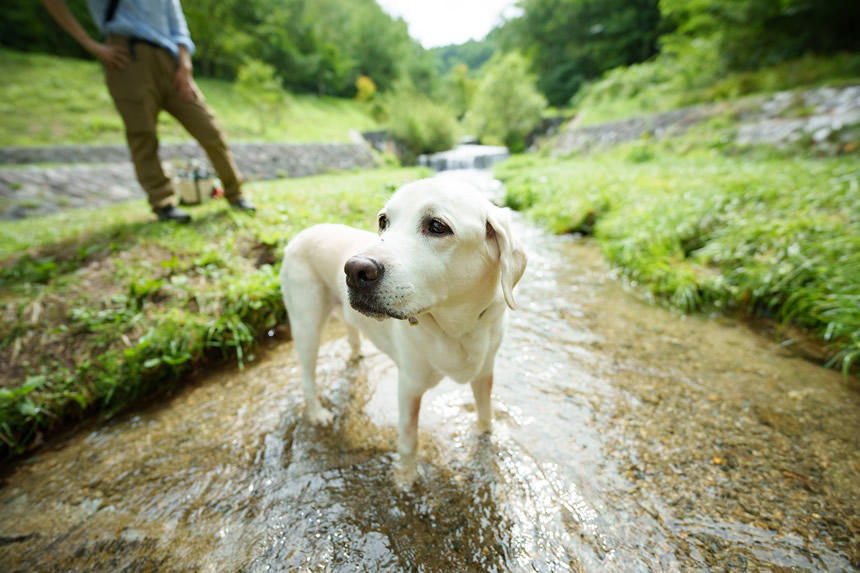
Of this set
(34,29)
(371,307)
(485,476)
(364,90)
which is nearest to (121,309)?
(371,307)

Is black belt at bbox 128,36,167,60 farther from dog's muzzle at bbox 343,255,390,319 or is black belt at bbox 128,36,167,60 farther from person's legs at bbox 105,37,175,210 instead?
dog's muzzle at bbox 343,255,390,319

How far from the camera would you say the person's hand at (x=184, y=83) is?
393 cm

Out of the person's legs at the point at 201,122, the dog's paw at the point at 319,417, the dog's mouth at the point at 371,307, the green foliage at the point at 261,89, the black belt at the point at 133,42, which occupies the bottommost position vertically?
the dog's paw at the point at 319,417

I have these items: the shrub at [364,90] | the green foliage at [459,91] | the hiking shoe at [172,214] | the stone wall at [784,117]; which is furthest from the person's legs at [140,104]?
the green foliage at [459,91]

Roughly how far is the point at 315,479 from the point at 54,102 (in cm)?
1841

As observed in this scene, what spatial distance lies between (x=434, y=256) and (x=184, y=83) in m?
4.59

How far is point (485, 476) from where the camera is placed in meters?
1.98

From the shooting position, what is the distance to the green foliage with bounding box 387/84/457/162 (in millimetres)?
22875

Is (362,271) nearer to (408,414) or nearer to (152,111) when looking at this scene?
(408,414)

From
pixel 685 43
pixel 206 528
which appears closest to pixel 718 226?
pixel 206 528

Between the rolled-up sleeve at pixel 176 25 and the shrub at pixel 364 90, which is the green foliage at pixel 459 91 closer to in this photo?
the shrub at pixel 364 90

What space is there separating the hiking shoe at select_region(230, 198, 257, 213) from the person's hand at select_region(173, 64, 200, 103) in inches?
Answer: 53.1

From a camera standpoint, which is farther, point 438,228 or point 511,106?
point 511,106

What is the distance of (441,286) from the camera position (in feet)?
4.61
